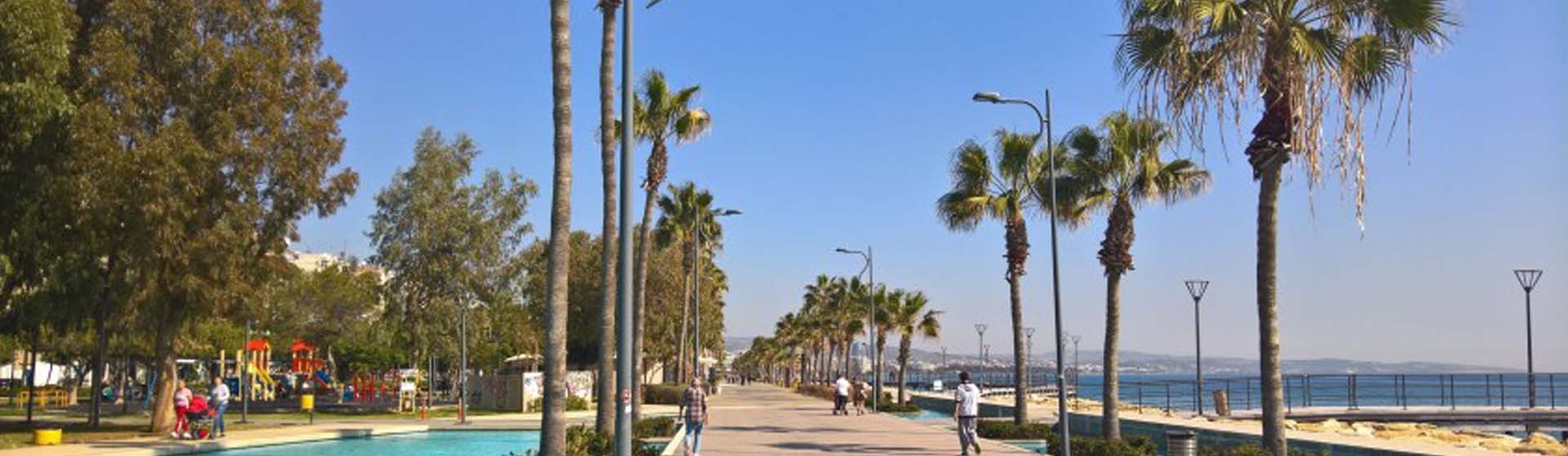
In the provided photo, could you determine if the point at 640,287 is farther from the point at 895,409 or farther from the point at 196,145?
the point at 895,409

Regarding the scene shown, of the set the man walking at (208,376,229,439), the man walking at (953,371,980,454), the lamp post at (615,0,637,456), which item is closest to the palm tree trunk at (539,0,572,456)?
the lamp post at (615,0,637,456)

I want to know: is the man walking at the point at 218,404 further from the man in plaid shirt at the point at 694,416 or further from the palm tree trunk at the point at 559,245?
the palm tree trunk at the point at 559,245

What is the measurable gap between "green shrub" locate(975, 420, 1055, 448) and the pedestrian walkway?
3.19 feet

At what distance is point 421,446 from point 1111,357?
16680mm

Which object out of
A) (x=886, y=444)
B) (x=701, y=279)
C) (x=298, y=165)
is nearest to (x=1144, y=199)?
(x=886, y=444)

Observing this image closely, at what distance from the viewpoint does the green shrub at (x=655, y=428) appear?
27.5m

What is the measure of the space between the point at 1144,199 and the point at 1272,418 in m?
9.02

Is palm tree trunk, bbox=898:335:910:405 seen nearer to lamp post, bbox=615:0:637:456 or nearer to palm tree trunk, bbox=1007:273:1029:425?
palm tree trunk, bbox=1007:273:1029:425

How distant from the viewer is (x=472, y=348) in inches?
2052

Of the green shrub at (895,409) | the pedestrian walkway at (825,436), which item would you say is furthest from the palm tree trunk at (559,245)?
the green shrub at (895,409)

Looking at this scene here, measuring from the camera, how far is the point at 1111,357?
2481cm

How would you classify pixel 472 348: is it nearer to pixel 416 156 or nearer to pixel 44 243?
pixel 416 156

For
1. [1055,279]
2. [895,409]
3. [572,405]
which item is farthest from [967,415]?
[572,405]

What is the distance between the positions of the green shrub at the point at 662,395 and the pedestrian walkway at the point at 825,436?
37.6ft
